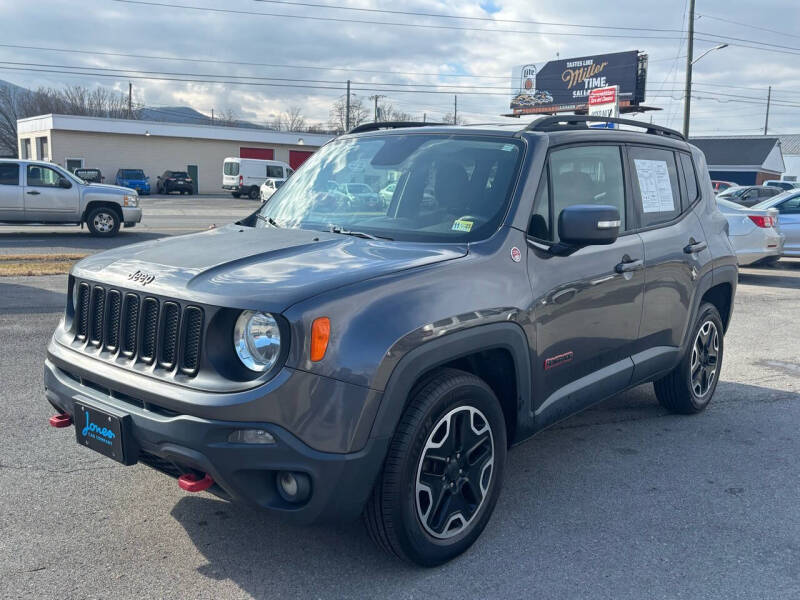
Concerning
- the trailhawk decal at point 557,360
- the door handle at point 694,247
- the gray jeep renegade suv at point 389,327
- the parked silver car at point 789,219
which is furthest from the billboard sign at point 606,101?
the trailhawk decal at point 557,360

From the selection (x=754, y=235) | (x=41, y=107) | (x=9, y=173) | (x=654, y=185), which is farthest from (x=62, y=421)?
(x=41, y=107)

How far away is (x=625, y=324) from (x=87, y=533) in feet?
9.99

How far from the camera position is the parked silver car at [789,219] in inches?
577

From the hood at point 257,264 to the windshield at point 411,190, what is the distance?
232 mm

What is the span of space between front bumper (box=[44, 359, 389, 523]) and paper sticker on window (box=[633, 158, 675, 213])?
273 centimetres

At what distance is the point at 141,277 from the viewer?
319 cm

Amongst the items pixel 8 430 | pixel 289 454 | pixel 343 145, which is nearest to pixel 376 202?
pixel 343 145

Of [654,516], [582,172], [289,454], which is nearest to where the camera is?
[289,454]

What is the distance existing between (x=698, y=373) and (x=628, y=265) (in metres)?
1.62

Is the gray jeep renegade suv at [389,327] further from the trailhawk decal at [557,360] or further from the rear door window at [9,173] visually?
the rear door window at [9,173]

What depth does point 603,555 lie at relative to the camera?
3.47 metres

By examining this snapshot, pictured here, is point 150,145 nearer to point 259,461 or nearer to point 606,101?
point 606,101

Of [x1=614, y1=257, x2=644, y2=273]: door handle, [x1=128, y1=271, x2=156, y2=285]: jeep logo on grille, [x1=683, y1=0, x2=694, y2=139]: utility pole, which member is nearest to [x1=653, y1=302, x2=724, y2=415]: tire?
[x1=614, y1=257, x2=644, y2=273]: door handle

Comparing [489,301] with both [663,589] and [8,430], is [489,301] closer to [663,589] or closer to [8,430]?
[663,589]
